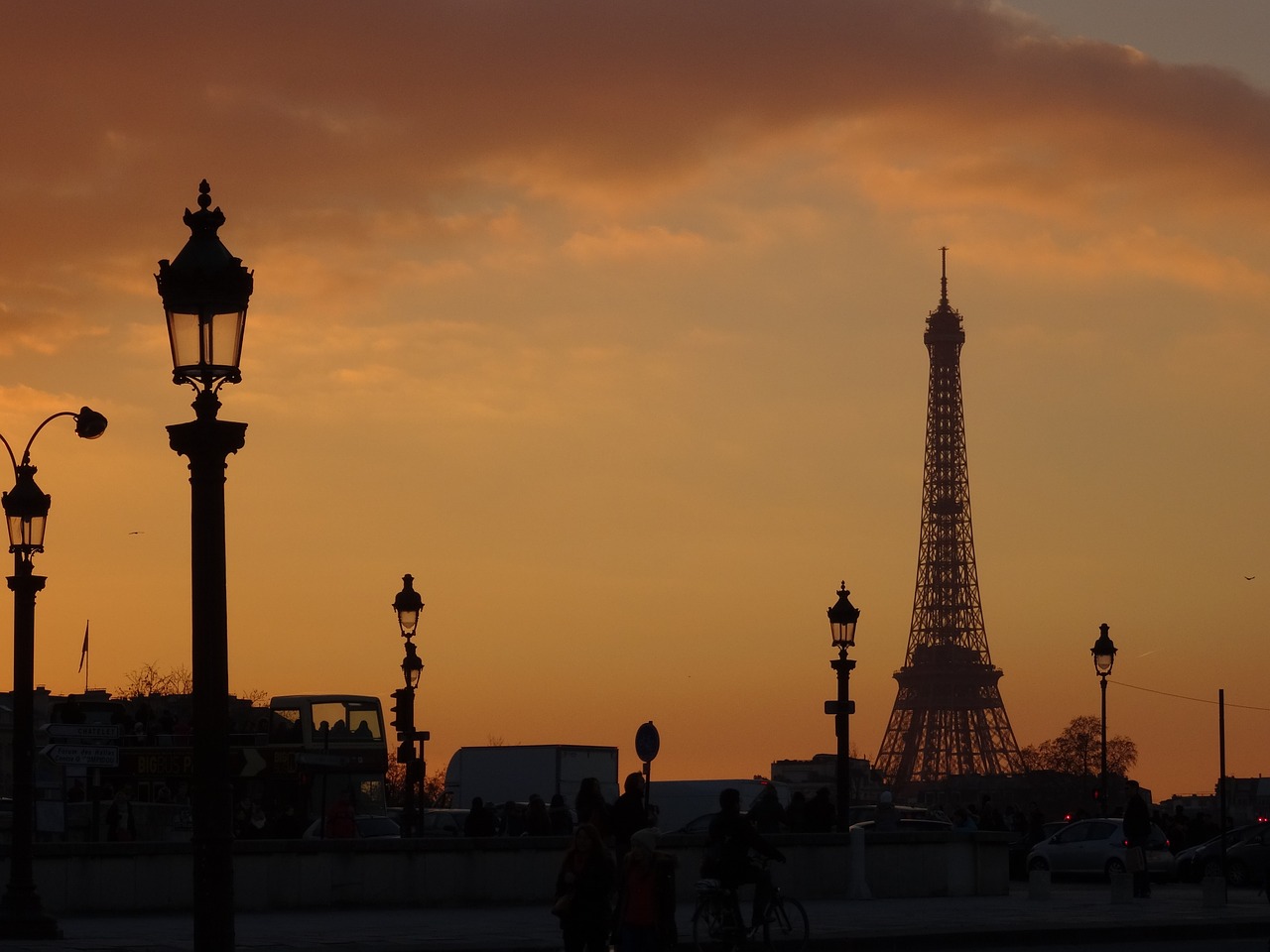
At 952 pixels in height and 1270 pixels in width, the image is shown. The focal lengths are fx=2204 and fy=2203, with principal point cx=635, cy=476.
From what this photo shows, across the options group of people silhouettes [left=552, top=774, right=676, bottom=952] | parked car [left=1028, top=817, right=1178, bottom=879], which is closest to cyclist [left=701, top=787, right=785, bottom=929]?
group of people silhouettes [left=552, top=774, right=676, bottom=952]

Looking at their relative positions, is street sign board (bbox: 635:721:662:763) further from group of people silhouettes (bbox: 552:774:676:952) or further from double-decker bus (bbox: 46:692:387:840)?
group of people silhouettes (bbox: 552:774:676:952)

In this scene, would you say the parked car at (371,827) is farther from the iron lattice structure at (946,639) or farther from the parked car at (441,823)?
the iron lattice structure at (946,639)

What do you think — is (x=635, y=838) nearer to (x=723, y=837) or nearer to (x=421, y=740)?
(x=723, y=837)

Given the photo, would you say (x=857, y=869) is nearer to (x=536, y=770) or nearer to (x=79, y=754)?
(x=79, y=754)

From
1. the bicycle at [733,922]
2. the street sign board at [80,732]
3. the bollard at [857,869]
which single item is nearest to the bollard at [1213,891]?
the bollard at [857,869]

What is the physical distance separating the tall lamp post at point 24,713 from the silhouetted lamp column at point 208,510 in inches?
454

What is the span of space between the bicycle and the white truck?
114ft

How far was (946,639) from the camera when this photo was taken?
167000 millimetres

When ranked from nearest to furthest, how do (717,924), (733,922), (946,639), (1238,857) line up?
(733,922), (717,924), (1238,857), (946,639)

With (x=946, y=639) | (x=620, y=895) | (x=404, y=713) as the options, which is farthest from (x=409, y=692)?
(x=946, y=639)

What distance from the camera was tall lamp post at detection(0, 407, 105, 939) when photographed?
25.3m

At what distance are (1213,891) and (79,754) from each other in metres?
16.7

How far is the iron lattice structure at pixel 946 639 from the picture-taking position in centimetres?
16462

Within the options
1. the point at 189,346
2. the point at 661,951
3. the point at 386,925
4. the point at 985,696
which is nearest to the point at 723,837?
the point at 661,951
